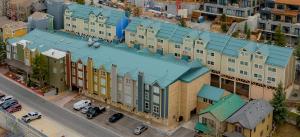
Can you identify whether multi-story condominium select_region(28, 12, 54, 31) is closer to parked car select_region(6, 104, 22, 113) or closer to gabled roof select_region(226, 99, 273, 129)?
parked car select_region(6, 104, 22, 113)

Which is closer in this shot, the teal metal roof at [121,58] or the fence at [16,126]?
the fence at [16,126]

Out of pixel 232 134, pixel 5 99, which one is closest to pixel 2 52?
pixel 5 99

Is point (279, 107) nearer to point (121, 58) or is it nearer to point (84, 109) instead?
point (121, 58)

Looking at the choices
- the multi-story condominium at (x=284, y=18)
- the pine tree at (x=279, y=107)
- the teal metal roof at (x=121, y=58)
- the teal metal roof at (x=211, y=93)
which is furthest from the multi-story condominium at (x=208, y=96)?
the multi-story condominium at (x=284, y=18)

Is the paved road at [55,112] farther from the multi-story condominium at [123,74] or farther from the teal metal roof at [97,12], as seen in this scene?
the teal metal roof at [97,12]

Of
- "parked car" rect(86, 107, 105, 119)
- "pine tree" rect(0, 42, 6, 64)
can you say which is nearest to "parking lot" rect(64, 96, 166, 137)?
"parked car" rect(86, 107, 105, 119)

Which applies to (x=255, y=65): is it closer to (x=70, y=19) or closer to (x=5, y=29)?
(x=70, y=19)

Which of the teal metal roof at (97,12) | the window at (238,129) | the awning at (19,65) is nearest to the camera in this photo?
the window at (238,129)
